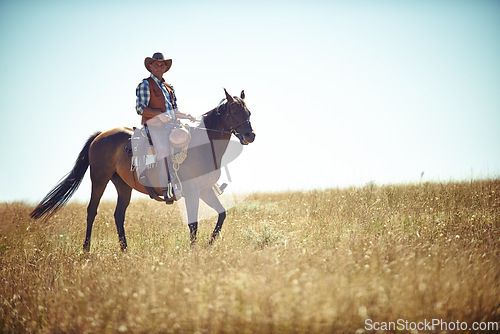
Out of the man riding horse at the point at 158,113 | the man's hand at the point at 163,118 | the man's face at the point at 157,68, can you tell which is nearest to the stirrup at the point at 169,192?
the man riding horse at the point at 158,113

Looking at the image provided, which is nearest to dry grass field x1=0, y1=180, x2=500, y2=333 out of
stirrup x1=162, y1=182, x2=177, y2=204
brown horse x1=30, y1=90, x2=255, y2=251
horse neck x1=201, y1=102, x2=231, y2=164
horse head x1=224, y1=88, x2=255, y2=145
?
stirrup x1=162, y1=182, x2=177, y2=204

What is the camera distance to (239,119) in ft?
17.4

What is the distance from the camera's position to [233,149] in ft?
19.1

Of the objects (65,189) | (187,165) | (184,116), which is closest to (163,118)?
(184,116)

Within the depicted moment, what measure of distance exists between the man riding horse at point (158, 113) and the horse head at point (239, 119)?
1.15 metres

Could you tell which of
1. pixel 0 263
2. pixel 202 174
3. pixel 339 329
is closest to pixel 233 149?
pixel 202 174

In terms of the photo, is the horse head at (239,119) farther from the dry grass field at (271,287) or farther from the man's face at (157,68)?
the dry grass field at (271,287)

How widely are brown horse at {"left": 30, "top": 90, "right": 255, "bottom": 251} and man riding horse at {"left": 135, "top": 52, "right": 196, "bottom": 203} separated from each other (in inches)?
13.1

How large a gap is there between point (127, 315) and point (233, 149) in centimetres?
364

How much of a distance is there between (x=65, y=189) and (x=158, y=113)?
321 centimetres

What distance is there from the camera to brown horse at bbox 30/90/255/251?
540cm

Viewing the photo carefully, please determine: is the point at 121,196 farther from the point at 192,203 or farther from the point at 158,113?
the point at 158,113

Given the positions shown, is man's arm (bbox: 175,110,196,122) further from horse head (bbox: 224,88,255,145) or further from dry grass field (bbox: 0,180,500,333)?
dry grass field (bbox: 0,180,500,333)

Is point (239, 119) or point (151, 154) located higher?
point (239, 119)
